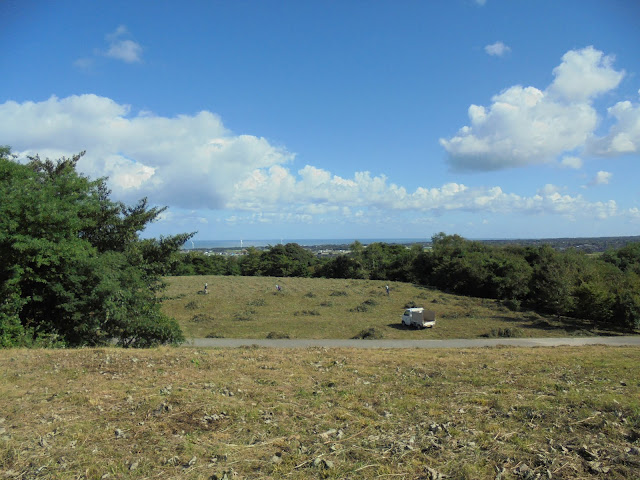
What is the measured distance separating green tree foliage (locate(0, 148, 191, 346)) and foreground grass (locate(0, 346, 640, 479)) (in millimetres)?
4329

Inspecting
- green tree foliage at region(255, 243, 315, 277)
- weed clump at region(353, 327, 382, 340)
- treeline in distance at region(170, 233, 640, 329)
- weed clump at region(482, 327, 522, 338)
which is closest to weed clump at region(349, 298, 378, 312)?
weed clump at region(353, 327, 382, 340)

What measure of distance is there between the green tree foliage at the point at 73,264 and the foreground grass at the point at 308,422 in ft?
14.2

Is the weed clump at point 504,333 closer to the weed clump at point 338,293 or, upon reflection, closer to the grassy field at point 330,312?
the grassy field at point 330,312

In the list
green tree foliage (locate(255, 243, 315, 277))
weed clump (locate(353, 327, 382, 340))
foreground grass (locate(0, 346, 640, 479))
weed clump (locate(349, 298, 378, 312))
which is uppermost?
foreground grass (locate(0, 346, 640, 479))

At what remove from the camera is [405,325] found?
3145cm

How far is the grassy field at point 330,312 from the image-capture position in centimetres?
2848

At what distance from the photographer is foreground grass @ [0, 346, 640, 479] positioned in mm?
4266

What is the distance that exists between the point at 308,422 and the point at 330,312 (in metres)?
30.2

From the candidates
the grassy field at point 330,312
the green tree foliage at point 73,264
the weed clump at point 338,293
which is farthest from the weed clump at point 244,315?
the green tree foliage at point 73,264

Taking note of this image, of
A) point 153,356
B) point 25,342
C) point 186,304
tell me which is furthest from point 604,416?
point 186,304

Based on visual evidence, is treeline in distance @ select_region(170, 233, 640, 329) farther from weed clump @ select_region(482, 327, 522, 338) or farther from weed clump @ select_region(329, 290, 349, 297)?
weed clump @ select_region(329, 290, 349, 297)

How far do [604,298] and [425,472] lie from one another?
121ft

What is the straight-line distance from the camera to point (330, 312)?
116ft

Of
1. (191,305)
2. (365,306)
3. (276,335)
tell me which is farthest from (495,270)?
(191,305)
